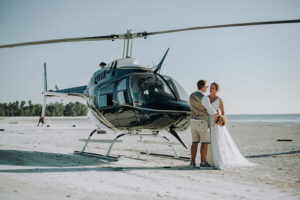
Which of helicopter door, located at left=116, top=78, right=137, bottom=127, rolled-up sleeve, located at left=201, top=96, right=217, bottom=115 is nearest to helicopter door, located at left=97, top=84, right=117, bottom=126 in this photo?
helicopter door, located at left=116, top=78, right=137, bottom=127

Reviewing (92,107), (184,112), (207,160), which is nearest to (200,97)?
(184,112)

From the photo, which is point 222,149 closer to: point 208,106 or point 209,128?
point 209,128

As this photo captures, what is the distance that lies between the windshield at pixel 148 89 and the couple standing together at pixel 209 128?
76 cm

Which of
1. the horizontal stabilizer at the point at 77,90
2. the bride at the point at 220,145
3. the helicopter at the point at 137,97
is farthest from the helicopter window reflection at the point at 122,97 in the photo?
the horizontal stabilizer at the point at 77,90

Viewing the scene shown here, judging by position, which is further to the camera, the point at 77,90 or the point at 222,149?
the point at 77,90

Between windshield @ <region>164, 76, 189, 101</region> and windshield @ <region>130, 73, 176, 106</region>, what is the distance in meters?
0.19

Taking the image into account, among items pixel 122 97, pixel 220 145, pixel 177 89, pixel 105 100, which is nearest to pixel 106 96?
pixel 105 100

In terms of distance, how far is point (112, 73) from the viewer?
7328mm

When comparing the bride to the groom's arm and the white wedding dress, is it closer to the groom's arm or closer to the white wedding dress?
the white wedding dress

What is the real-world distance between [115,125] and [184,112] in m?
2.27

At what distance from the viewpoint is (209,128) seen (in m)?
6.04

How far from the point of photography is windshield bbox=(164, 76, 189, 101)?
21.5 ft

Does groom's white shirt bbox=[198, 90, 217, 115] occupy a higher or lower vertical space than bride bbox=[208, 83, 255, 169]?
higher

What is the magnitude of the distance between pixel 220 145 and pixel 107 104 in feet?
10.9
